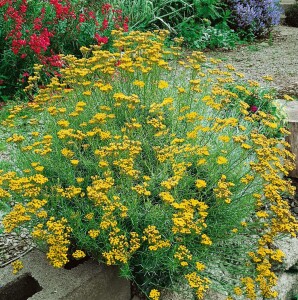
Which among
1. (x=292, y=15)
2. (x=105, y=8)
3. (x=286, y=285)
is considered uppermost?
(x=105, y=8)

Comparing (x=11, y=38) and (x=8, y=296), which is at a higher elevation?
(x=11, y=38)

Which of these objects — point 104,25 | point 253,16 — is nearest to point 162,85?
point 104,25

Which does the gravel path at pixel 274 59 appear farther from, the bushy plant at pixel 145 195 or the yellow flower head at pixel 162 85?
the bushy plant at pixel 145 195

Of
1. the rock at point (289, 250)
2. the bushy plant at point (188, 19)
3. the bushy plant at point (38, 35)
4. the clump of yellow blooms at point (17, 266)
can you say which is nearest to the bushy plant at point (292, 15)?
the bushy plant at point (188, 19)

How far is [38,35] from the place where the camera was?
223 inches

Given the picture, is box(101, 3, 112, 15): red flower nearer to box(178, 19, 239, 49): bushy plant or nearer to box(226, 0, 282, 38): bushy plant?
box(178, 19, 239, 49): bushy plant

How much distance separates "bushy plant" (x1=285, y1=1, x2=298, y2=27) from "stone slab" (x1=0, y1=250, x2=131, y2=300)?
9.39 metres

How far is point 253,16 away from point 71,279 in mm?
7429

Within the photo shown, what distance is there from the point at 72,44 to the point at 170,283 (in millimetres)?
4044

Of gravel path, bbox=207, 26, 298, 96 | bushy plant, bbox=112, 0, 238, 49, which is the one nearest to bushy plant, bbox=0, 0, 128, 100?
bushy plant, bbox=112, 0, 238, 49

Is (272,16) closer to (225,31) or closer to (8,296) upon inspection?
(225,31)

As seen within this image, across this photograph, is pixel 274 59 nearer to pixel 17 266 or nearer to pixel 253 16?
pixel 253 16

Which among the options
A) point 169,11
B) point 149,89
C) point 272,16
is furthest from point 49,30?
point 272,16

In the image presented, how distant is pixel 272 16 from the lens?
927 centimetres
